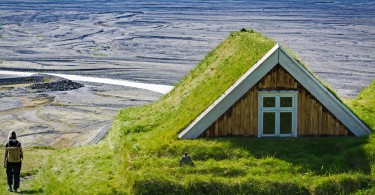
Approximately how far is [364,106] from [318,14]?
204 feet

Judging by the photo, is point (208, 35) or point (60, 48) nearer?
point (60, 48)

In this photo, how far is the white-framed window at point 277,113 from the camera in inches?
597

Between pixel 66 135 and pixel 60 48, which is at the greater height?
pixel 60 48

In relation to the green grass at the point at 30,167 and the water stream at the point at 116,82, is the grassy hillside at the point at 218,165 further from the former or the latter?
the water stream at the point at 116,82

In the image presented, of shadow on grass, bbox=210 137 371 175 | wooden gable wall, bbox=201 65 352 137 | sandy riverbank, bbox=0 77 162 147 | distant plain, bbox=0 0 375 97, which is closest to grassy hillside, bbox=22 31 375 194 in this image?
shadow on grass, bbox=210 137 371 175

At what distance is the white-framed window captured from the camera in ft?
49.8

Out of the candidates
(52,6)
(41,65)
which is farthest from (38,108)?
(52,6)

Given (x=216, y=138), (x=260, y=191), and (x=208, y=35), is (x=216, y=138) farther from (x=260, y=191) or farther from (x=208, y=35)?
(x=208, y=35)

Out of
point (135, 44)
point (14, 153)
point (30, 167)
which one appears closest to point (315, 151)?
point (14, 153)

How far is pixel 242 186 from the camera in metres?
13.6

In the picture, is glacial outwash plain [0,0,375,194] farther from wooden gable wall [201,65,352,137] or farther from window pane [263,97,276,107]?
window pane [263,97,276,107]

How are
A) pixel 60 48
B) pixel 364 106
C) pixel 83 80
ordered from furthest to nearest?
pixel 60 48, pixel 83 80, pixel 364 106

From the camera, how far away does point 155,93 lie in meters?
39.2

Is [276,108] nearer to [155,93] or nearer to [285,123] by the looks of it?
[285,123]
